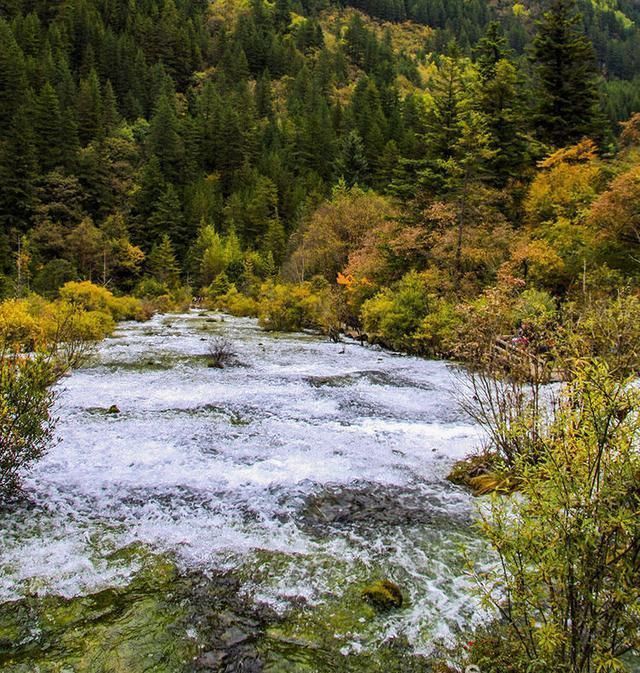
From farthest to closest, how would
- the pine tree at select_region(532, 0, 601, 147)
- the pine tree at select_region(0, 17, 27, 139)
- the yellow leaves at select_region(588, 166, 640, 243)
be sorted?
the pine tree at select_region(0, 17, 27, 139) < the pine tree at select_region(532, 0, 601, 147) < the yellow leaves at select_region(588, 166, 640, 243)

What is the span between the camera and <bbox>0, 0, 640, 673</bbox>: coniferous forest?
10.2 feet

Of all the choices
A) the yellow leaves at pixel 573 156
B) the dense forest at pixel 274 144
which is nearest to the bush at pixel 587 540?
the dense forest at pixel 274 144

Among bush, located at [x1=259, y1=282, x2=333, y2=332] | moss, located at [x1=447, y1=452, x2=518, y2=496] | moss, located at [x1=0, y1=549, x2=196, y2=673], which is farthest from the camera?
bush, located at [x1=259, y1=282, x2=333, y2=332]

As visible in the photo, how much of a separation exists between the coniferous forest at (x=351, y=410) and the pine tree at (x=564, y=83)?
15 cm

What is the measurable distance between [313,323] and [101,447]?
23.0 m

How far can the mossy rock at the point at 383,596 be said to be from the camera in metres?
4.75

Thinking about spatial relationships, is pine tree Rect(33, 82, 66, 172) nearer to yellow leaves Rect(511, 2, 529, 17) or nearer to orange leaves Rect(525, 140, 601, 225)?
orange leaves Rect(525, 140, 601, 225)

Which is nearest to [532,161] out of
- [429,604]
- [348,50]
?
[429,604]

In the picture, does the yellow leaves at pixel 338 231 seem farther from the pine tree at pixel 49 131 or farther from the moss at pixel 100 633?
the pine tree at pixel 49 131

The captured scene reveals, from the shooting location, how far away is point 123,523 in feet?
20.4

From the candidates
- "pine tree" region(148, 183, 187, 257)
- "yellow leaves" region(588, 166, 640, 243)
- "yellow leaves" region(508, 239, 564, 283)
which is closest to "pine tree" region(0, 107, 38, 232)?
"pine tree" region(148, 183, 187, 257)

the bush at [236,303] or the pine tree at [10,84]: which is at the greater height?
the pine tree at [10,84]

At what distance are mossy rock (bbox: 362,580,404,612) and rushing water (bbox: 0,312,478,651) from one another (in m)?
0.11

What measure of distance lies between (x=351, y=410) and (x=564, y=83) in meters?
27.8
